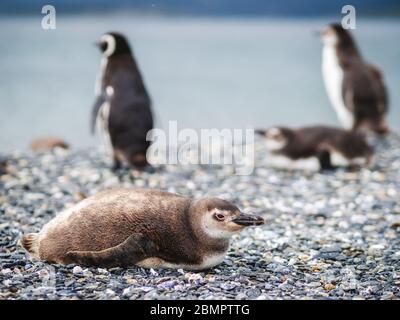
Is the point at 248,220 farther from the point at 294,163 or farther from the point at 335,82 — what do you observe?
the point at 335,82

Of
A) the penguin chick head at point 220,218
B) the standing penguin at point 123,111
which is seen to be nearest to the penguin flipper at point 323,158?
the standing penguin at point 123,111

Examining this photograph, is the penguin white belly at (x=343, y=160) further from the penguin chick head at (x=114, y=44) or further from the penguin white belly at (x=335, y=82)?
the penguin chick head at (x=114, y=44)

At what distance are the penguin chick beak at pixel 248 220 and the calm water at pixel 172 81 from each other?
10.3 ft

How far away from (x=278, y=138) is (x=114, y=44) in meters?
1.65

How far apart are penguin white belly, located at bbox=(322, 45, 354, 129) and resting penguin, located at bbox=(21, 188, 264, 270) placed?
4.70 metres

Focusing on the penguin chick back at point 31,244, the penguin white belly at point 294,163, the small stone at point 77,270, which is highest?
the penguin white belly at point 294,163

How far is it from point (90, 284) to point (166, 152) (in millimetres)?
3669

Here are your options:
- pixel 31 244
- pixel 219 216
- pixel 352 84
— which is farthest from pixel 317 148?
pixel 31 244

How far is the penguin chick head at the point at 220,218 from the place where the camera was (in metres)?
2.99

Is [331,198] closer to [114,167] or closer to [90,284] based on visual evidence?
[114,167]

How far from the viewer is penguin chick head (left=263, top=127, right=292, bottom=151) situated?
6.04 meters

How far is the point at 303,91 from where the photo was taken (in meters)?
12.4

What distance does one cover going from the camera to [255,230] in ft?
13.3
